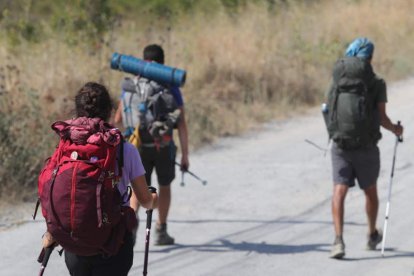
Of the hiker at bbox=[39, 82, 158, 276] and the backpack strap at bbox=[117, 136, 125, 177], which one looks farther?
the backpack strap at bbox=[117, 136, 125, 177]

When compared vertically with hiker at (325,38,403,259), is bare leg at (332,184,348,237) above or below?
below

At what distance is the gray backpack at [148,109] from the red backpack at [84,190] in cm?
298

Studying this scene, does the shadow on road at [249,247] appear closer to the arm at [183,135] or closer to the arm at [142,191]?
the arm at [183,135]

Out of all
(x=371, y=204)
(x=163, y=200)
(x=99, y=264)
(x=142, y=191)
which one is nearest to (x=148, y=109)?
(x=163, y=200)

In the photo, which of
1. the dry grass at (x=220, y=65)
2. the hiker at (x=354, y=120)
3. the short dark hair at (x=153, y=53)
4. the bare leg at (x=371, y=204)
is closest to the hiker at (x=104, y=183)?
the short dark hair at (x=153, y=53)

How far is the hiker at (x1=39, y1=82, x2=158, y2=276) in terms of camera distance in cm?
443

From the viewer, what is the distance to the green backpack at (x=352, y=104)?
744 centimetres

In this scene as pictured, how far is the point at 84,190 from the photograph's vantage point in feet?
14.4

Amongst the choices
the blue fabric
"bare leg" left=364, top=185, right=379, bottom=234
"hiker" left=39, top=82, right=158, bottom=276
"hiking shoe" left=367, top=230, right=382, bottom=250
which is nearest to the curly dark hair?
"hiker" left=39, top=82, right=158, bottom=276

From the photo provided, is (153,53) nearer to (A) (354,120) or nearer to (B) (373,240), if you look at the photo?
(A) (354,120)

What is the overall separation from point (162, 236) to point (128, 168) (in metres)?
3.35

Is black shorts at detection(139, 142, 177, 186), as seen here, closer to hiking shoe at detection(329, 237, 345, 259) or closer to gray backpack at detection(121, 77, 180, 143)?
gray backpack at detection(121, 77, 180, 143)

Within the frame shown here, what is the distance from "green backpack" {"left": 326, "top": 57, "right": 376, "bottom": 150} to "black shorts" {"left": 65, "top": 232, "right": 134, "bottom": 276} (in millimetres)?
3202

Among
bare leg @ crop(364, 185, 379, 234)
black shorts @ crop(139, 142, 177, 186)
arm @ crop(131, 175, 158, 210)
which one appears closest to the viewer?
arm @ crop(131, 175, 158, 210)
